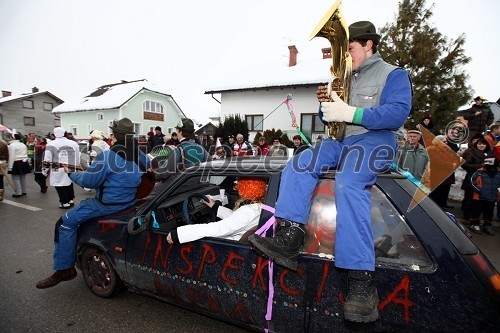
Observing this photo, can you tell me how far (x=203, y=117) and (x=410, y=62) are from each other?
4371cm

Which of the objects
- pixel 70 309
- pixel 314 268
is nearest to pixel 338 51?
pixel 314 268

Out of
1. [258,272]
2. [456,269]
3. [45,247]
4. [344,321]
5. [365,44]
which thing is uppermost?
[365,44]

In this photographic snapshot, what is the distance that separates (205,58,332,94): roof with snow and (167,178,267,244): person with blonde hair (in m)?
15.4

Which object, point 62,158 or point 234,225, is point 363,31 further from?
point 62,158

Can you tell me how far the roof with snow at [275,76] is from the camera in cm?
1756

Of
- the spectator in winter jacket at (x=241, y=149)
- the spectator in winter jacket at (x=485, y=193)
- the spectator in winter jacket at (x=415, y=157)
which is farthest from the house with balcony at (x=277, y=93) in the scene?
the spectator in winter jacket at (x=485, y=193)

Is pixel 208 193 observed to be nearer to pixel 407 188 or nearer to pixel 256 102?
pixel 407 188

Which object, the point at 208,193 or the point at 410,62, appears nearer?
the point at 208,193

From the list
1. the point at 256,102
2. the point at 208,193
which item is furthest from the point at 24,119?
the point at 208,193

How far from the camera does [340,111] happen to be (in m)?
1.77

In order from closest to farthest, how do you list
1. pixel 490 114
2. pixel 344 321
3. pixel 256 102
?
1. pixel 344 321
2. pixel 490 114
3. pixel 256 102

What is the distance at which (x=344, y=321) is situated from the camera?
1.72m

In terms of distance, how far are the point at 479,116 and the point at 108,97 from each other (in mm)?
31576

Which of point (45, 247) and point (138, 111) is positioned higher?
point (138, 111)
